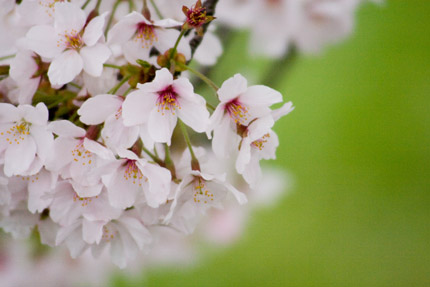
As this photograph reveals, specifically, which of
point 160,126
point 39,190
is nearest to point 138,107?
point 160,126

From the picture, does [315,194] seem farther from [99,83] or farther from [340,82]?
[99,83]

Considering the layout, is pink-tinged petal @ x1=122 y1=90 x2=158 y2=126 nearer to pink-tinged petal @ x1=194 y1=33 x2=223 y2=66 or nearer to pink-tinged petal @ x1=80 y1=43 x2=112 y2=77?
pink-tinged petal @ x1=80 y1=43 x2=112 y2=77

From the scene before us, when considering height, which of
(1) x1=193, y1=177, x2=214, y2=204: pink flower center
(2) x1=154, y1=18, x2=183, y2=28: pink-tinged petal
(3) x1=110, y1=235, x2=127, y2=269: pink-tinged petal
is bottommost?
(3) x1=110, y1=235, x2=127, y2=269: pink-tinged petal

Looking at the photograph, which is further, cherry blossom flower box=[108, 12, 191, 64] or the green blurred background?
the green blurred background

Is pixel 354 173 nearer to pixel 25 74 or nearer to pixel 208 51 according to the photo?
pixel 208 51

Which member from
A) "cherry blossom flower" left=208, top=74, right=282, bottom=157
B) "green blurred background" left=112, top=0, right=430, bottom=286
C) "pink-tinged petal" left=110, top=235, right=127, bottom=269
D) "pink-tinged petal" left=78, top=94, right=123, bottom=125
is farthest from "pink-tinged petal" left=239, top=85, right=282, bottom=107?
"green blurred background" left=112, top=0, right=430, bottom=286

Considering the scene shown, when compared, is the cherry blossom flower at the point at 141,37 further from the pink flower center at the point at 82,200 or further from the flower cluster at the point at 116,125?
the pink flower center at the point at 82,200

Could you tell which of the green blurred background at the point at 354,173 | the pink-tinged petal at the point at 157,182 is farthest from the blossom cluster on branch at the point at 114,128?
the green blurred background at the point at 354,173
